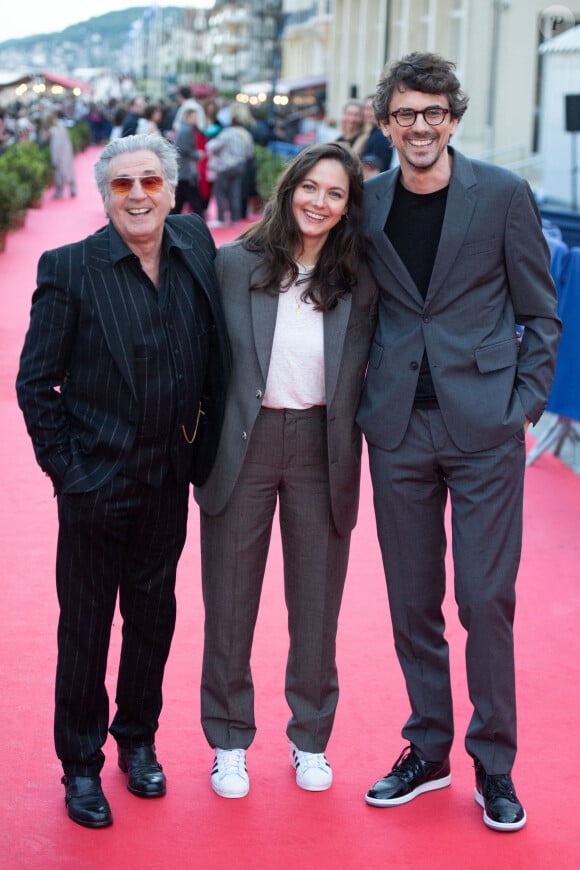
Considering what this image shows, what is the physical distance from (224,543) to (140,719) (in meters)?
0.59

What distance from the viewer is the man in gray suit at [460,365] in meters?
3.34

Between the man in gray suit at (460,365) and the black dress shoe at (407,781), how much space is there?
0.17 m

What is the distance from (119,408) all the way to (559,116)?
19339mm

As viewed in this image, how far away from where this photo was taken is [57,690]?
3506 mm

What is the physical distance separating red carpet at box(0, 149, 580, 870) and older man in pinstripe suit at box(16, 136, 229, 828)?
15 cm

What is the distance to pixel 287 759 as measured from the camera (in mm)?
3912

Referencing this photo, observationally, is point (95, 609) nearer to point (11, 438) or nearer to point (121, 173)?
point (121, 173)

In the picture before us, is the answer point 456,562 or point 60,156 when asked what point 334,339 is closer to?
point 456,562

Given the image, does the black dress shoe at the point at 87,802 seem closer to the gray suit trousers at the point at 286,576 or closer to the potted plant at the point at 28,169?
the gray suit trousers at the point at 286,576

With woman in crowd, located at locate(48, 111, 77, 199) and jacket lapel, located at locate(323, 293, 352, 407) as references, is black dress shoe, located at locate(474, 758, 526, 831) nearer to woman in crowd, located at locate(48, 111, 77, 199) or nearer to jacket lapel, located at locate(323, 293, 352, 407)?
jacket lapel, located at locate(323, 293, 352, 407)

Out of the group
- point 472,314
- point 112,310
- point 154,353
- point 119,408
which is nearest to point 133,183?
point 112,310

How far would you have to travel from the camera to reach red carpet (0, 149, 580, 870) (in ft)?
11.1

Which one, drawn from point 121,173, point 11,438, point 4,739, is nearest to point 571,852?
point 4,739

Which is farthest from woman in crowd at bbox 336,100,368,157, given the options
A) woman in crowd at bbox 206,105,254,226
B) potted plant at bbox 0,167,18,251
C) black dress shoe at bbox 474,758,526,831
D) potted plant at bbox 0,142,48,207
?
potted plant at bbox 0,142,48,207
